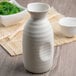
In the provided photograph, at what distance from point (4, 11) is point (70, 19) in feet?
1.19

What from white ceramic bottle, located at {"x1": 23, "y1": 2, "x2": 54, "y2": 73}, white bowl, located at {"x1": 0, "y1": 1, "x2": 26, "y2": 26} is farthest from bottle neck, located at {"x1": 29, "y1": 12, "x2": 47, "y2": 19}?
white bowl, located at {"x1": 0, "y1": 1, "x2": 26, "y2": 26}

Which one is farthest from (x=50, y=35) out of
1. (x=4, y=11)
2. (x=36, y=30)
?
→ (x=4, y=11)

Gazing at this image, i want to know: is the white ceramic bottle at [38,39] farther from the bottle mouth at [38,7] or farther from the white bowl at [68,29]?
the white bowl at [68,29]

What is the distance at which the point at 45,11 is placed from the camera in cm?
90

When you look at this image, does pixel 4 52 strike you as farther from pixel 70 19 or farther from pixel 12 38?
pixel 70 19

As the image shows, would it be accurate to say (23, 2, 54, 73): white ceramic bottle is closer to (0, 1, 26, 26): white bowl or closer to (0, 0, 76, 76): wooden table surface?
(0, 0, 76, 76): wooden table surface

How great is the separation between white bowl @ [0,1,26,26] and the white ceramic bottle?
0.44 meters

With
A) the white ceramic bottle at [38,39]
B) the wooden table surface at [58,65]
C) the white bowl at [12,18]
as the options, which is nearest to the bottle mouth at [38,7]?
the white ceramic bottle at [38,39]

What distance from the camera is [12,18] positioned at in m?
1.37

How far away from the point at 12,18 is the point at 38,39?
487mm

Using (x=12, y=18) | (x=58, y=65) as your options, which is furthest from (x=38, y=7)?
(x=12, y=18)

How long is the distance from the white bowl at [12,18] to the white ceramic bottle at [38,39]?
1.44 feet

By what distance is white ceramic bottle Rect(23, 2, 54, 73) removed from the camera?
919 millimetres

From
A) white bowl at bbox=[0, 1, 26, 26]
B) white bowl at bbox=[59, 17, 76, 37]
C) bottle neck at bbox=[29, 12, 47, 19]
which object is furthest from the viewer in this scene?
white bowl at bbox=[0, 1, 26, 26]
